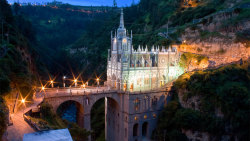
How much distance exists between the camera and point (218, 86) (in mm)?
48125

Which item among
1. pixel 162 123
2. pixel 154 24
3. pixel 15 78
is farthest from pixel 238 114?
pixel 154 24

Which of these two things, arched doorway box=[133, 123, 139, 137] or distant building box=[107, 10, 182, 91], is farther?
arched doorway box=[133, 123, 139, 137]

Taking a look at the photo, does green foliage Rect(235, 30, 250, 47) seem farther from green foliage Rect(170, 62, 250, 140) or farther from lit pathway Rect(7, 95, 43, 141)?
lit pathway Rect(7, 95, 43, 141)

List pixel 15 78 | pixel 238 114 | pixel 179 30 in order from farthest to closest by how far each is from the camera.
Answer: pixel 179 30, pixel 238 114, pixel 15 78

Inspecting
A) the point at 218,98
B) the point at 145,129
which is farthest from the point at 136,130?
the point at 218,98

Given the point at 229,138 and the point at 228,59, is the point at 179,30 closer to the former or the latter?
the point at 228,59

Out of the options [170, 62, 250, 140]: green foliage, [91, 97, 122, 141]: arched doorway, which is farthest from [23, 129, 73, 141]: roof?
[170, 62, 250, 140]: green foliage

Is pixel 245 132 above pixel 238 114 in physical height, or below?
below

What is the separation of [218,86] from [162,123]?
15686 mm

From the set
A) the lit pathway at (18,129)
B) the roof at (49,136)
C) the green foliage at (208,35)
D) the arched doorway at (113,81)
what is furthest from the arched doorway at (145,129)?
the roof at (49,136)

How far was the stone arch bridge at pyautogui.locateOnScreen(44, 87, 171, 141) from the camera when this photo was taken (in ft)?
146

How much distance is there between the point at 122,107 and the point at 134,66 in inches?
402

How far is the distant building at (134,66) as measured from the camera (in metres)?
49.4

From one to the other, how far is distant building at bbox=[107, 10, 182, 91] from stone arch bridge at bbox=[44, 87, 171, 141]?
272cm
